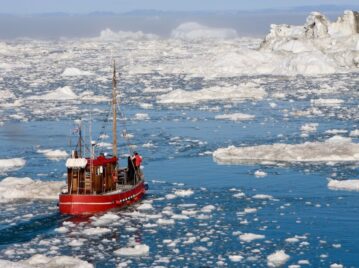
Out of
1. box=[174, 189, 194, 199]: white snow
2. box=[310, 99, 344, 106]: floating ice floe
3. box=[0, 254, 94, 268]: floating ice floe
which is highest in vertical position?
box=[310, 99, 344, 106]: floating ice floe

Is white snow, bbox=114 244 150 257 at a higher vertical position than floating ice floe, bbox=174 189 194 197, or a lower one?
lower

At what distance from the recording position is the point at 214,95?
48.3 m

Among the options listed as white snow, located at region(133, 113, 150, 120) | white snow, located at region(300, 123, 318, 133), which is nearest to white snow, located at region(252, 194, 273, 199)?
white snow, located at region(300, 123, 318, 133)

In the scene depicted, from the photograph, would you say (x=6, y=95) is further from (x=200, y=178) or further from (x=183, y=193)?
(x=183, y=193)

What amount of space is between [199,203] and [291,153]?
6.79 m

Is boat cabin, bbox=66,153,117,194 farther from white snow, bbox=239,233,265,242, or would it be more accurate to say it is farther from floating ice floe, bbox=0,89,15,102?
floating ice floe, bbox=0,89,15,102

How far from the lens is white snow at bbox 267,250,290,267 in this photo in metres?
15.5

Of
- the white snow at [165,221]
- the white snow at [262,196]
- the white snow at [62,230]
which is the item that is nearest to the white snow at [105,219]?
the white snow at [62,230]

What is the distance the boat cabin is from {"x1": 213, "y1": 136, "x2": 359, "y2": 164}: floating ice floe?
6.69 meters

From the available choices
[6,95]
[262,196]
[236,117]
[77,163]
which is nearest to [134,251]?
[77,163]

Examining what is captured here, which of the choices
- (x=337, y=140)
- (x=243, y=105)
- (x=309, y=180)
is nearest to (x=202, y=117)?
(x=243, y=105)

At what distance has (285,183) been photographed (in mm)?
22984

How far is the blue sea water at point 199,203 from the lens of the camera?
16469mm

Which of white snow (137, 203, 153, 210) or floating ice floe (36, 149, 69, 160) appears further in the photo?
floating ice floe (36, 149, 69, 160)
